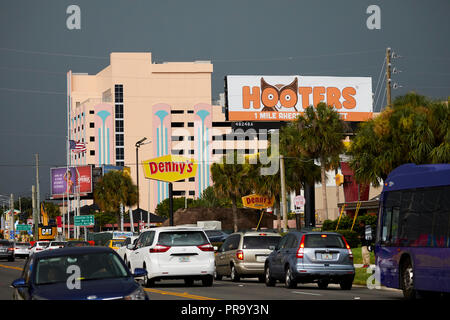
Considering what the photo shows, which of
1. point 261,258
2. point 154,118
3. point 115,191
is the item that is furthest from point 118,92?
point 261,258

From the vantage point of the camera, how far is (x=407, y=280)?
1923 centimetres

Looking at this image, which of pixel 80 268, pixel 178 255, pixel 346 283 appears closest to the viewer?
pixel 80 268

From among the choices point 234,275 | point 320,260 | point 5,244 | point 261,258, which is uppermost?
point 320,260

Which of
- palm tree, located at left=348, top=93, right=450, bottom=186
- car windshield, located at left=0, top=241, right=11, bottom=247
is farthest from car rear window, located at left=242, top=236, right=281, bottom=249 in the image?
car windshield, located at left=0, top=241, right=11, bottom=247

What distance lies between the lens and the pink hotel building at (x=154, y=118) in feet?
583

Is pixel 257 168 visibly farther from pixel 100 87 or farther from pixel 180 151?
pixel 100 87

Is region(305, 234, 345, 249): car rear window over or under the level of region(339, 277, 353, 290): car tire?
over

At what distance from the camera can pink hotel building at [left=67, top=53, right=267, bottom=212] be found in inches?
6998

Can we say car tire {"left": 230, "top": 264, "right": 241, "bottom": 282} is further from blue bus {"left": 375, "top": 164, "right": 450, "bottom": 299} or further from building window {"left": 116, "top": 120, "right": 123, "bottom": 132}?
building window {"left": 116, "top": 120, "right": 123, "bottom": 132}

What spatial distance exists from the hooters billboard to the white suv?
51.3 metres

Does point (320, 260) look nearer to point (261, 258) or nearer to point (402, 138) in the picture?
point (261, 258)

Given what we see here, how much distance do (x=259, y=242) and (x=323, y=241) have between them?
5536mm

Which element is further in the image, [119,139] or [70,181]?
[119,139]
